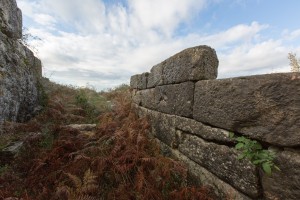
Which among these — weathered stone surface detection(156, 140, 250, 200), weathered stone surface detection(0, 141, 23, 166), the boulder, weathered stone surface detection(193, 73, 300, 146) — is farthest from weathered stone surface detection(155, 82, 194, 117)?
weathered stone surface detection(0, 141, 23, 166)

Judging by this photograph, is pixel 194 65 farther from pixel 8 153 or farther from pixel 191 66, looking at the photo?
pixel 8 153

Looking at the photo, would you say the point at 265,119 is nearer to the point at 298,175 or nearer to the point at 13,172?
the point at 298,175

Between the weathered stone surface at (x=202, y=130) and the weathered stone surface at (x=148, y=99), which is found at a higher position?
the weathered stone surface at (x=148, y=99)

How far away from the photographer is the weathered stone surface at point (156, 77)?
202 inches

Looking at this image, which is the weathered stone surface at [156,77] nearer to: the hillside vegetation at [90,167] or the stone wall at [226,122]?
the stone wall at [226,122]

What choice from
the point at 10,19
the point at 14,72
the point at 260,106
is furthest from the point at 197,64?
the point at 10,19

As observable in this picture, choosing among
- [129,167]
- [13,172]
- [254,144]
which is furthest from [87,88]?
[254,144]

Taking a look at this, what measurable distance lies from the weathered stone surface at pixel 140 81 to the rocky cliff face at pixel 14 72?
137 inches

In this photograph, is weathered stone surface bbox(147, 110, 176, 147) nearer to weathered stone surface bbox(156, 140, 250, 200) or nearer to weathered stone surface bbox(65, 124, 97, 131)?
weathered stone surface bbox(156, 140, 250, 200)

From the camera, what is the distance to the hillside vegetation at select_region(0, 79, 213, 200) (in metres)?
3.53

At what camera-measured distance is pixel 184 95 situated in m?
3.97

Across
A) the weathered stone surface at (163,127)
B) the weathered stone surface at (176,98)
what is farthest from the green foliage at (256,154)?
the weathered stone surface at (163,127)

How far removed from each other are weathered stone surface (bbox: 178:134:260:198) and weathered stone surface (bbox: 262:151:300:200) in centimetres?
16

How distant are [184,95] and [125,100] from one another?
5012mm
